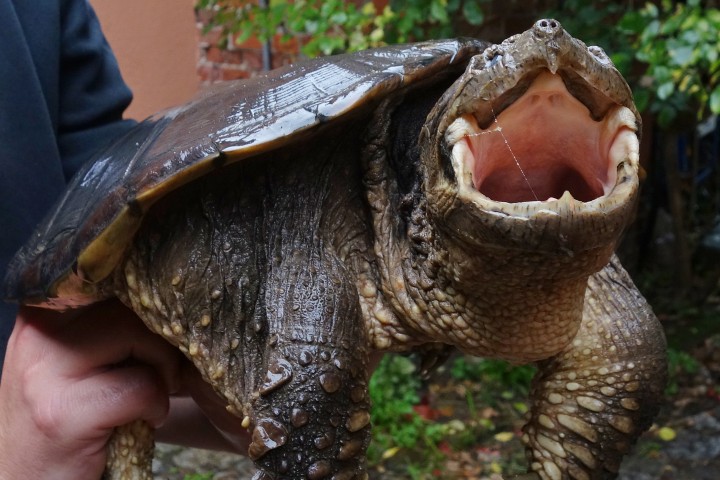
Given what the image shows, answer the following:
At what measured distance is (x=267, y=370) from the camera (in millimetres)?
729

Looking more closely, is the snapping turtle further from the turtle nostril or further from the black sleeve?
the black sleeve

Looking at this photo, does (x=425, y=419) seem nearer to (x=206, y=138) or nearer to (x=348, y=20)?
(x=348, y=20)

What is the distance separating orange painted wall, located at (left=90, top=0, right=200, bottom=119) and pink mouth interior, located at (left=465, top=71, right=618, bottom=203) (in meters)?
2.34

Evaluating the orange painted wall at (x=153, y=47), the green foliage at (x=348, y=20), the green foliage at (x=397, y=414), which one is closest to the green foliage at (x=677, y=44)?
the green foliage at (x=348, y=20)

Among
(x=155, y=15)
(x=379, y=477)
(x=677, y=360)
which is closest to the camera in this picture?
(x=379, y=477)

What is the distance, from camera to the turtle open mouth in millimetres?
661

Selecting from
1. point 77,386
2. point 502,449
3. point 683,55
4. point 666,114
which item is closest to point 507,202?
point 77,386

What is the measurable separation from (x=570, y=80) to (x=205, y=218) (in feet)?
1.42

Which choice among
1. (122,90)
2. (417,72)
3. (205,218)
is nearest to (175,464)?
(122,90)

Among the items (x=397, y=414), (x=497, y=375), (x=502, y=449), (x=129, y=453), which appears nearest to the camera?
(x=129, y=453)

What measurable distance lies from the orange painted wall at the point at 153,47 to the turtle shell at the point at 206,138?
2.03m

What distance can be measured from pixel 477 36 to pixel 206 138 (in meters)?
2.57

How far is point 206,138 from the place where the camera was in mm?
751

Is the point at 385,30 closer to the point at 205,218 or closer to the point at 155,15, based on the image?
the point at 155,15
